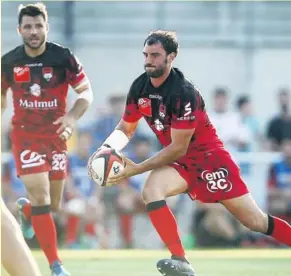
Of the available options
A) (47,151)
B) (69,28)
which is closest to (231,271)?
(47,151)

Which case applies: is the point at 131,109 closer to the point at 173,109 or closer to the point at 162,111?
the point at 162,111

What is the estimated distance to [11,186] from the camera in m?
13.5

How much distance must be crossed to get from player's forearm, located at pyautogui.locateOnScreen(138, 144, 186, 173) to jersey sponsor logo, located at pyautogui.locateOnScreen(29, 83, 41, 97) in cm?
166

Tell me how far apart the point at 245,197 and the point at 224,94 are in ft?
18.9

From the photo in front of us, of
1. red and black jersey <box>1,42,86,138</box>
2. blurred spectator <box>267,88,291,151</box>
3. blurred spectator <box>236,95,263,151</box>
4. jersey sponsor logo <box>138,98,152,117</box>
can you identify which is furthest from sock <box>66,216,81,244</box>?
jersey sponsor logo <box>138,98,152,117</box>

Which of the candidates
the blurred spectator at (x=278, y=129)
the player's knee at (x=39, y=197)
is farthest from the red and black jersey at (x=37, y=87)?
the blurred spectator at (x=278, y=129)

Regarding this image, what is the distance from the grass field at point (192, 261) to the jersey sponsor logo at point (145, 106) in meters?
1.72

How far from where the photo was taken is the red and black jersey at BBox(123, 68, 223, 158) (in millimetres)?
7699

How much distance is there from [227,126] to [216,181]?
582 centimetres

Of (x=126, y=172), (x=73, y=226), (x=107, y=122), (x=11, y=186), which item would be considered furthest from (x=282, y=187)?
(x=126, y=172)

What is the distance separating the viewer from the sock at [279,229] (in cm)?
823

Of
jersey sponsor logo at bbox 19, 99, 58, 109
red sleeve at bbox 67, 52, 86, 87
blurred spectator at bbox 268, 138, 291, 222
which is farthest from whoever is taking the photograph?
blurred spectator at bbox 268, 138, 291, 222

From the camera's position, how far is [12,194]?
530 inches

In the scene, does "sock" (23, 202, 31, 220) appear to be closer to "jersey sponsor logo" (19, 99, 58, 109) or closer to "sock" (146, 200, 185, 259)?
"jersey sponsor logo" (19, 99, 58, 109)
